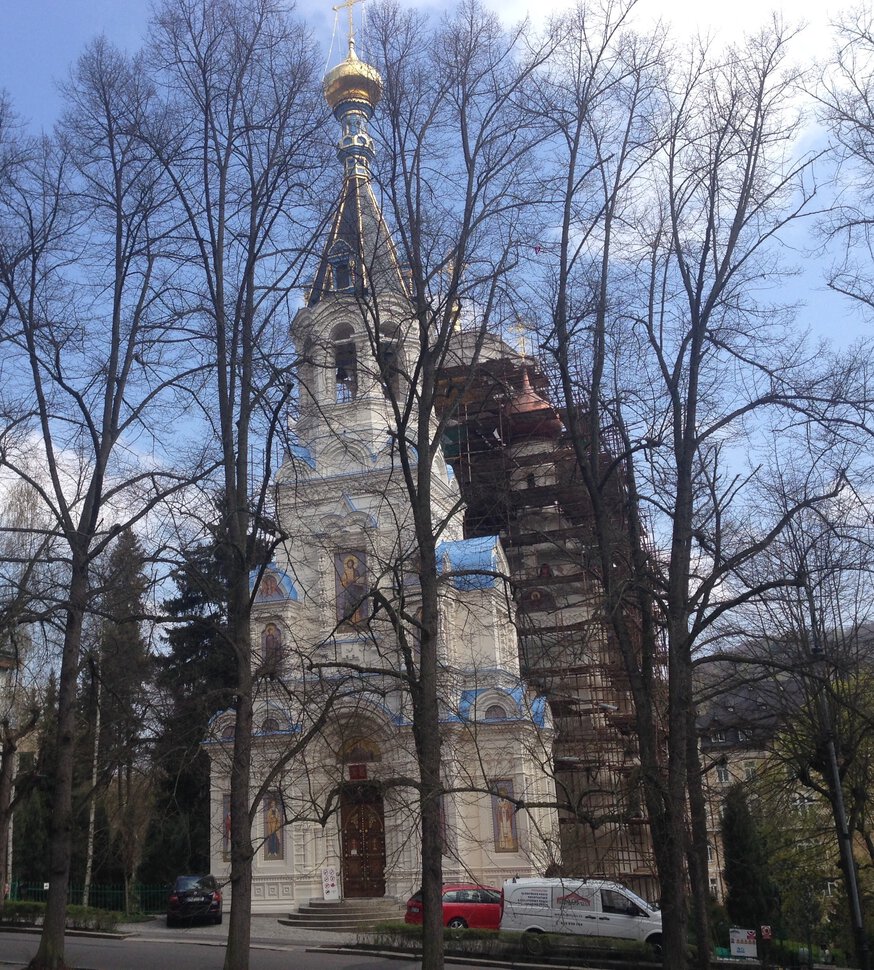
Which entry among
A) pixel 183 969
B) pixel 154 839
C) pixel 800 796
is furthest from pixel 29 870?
pixel 800 796

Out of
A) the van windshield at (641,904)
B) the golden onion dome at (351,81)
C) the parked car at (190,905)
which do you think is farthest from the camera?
the golden onion dome at (351,81)

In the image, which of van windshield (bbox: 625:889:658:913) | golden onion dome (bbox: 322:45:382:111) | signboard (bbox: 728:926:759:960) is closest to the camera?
signboard (bbox: 728:926:759:960)

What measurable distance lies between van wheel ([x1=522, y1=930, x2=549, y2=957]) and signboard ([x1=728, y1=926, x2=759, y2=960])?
4.25 meters

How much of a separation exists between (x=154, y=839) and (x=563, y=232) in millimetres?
25803

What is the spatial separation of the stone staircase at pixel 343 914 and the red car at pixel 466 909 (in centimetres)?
245

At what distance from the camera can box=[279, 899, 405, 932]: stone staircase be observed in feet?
82.6

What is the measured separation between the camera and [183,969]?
685 inches

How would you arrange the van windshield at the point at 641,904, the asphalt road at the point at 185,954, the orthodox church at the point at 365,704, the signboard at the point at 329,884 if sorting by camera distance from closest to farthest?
the asphalt road at the point at 185,954 → the signboard at the point at 329,884 → the van windshield at the point at 641,904 → the orthodox church at the point at 365,704

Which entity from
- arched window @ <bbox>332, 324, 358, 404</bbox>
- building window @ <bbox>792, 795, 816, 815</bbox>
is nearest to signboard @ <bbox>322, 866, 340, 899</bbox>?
arched window @ <bbox>332, 324, 358, 404</bbox>

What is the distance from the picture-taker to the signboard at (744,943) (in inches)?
617

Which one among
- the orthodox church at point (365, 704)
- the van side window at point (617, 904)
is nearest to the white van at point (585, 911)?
the van side window at point (617, 904)

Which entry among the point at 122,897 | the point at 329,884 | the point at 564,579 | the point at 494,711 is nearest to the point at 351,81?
the point at 564,579

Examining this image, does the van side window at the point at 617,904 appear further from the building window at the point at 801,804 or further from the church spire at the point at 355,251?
the church spire at the point at 355,251

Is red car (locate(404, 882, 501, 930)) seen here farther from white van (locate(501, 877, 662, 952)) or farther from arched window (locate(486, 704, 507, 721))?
arched window (locate(486, 704, 507, 721))
